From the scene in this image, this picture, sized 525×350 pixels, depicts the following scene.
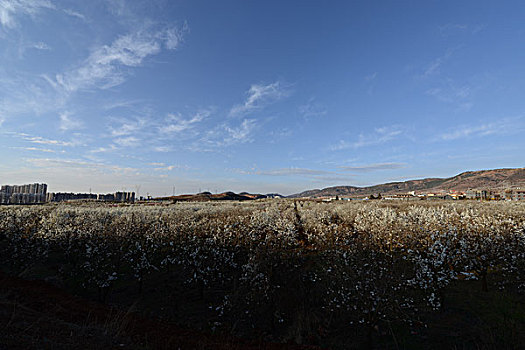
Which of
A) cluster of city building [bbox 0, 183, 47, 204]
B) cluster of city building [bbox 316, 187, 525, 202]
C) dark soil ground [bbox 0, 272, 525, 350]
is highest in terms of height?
cluster of city building [bbox 0, 183, 47, 204]

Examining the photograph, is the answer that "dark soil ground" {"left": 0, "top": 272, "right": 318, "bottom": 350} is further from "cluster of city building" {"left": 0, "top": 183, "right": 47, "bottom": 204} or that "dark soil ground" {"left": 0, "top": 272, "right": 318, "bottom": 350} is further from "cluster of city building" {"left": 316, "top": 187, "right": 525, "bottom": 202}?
"cluster of city building" {"left": 0, "top": 183, "right": 47, "bottom": 204}

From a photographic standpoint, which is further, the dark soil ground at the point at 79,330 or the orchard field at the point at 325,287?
the orchard field at the point at 325,287

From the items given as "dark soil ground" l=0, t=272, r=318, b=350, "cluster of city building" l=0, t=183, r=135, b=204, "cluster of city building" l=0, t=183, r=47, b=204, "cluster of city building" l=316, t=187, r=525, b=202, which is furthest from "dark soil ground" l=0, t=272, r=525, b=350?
"cluster of city building" l=0, t=183, r=47, b=204

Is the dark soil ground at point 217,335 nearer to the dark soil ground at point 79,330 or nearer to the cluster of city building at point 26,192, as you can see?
the dark soil ground at point 79,330

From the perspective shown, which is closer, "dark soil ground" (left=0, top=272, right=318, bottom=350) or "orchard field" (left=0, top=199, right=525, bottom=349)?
"dark soil ground" (left=0, top=272, right=318, bottom=350)

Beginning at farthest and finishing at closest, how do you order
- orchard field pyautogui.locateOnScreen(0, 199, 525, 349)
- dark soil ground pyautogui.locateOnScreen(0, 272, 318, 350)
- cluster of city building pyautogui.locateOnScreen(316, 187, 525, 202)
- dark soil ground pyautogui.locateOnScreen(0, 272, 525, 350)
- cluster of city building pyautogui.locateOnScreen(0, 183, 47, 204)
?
cluster of city building pyautogui.locateOnScreen(0, 183, 47, 204), cluster of city building pyautogui.locateOnScreen(316, 187, 525, 202), orchard field pyautogui.locateOnScreen(0, 199, 525, 349), dark soil ground pyautogui.locateOnScreen(0, 272, 525, 350), dark soil ground pyautogui.locateOnScreen(0, 272, 318, 350)

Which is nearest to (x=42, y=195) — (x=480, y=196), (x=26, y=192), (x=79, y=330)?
(x=26, y=192)

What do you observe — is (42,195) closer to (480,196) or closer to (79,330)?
(79,330)

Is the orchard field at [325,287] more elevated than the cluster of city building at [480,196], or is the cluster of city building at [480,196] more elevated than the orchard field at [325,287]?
the cluster of city building at [480,196]

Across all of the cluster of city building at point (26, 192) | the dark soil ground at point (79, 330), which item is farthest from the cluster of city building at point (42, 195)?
the dark soil ground at point (79, 330)

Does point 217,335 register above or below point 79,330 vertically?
below

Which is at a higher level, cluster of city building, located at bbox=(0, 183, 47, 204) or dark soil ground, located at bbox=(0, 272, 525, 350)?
Result: cluster of city building, located at bbox=(0, 183, 47, 204)

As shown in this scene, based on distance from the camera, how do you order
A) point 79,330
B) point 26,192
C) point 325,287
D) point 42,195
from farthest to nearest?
point 26,192, point 42,195, point 325,287, point 79,330

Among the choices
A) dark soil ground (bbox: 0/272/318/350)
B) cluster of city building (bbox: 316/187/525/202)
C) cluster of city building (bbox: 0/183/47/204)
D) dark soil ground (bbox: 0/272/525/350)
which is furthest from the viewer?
cluster of city building (bbox: 0/183/47/204)
